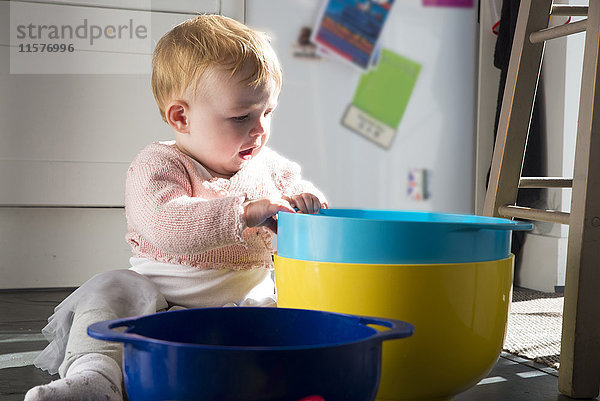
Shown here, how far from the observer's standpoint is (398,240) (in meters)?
0.71

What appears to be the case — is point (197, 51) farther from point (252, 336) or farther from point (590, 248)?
point (590, 248)

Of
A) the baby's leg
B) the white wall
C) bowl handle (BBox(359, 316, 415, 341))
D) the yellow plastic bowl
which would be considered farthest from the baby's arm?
the white wall

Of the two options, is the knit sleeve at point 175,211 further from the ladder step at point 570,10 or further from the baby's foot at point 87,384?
the ladder step at point 570,10

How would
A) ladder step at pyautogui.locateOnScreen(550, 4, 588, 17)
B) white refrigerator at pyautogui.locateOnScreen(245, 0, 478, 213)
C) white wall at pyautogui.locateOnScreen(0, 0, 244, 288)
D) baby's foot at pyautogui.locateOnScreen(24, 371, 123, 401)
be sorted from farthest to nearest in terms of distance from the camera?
white refrigerator at pyautogui.locateOnScreen(245, 0, 478, 213) → white wall at pyautogui.locateOnScreen(0, 0, 244, 288) → ladder step at pyautogui.locateOnScreen(550, 4, 588, 17) → baby's foot at pyautogui.locateOnScreen(24, 371, 123, 401)

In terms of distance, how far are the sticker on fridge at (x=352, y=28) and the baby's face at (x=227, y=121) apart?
110 centimetres

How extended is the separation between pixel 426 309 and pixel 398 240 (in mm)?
77

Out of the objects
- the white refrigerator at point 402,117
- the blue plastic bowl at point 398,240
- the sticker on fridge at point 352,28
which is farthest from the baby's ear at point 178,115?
the sticker on fridge at point 352,28

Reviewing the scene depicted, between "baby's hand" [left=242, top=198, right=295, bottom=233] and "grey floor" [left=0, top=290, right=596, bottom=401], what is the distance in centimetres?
36

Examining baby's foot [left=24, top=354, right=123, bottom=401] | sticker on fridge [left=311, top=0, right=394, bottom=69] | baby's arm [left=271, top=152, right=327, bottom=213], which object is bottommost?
baby's foot [left=24, top=354, right=123, bottom=401]

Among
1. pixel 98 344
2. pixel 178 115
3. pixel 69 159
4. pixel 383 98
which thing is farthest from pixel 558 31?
pixel 69 159

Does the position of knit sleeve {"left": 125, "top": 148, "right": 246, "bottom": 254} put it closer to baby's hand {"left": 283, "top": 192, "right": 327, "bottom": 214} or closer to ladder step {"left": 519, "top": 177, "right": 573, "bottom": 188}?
baby's hand {"left": 283, "top": 192, "right": 327, "bottom": 214}

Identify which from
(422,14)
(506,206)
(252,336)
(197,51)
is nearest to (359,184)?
(422,14)

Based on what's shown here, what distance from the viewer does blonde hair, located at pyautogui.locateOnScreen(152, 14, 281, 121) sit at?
102cm

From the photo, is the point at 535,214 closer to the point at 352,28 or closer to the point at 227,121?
the point at 227,121
